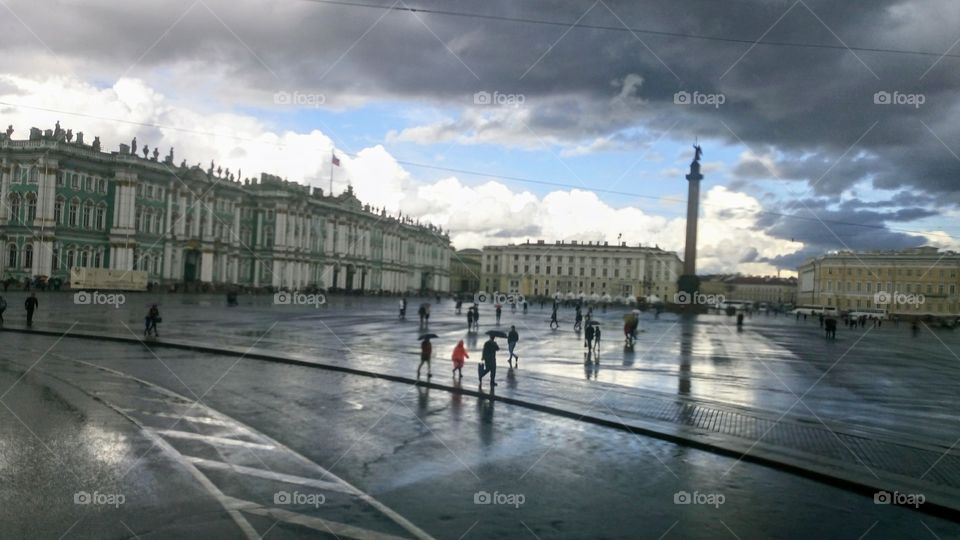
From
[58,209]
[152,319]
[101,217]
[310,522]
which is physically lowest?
[310,522]

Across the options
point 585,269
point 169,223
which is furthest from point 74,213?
point 585,269

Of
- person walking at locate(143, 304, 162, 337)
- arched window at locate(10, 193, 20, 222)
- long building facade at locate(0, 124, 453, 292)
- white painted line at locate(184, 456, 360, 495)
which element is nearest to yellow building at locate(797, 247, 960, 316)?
long building facade at locate(0, 124, 453, 292)

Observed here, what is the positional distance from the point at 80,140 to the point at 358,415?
6078cm

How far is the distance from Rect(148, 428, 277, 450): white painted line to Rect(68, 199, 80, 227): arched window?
5859 cm

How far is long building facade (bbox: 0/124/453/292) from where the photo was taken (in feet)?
189

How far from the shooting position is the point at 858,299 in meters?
109

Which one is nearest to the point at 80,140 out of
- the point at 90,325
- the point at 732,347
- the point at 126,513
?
the point at 90,325

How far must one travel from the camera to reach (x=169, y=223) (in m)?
70.1

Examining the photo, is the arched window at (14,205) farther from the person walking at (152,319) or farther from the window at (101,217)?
the person walking at (152,319)

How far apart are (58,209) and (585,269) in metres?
114

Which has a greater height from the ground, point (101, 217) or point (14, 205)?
point (14, 205)

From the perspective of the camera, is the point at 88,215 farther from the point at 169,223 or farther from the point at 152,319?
the point at 152,319

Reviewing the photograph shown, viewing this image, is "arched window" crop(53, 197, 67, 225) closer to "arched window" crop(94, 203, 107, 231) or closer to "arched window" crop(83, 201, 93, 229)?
"arched window" crop(83, 201, 93, 229)

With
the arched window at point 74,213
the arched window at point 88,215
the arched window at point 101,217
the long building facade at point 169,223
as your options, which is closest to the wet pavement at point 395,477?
the long building facade at point 169,223
